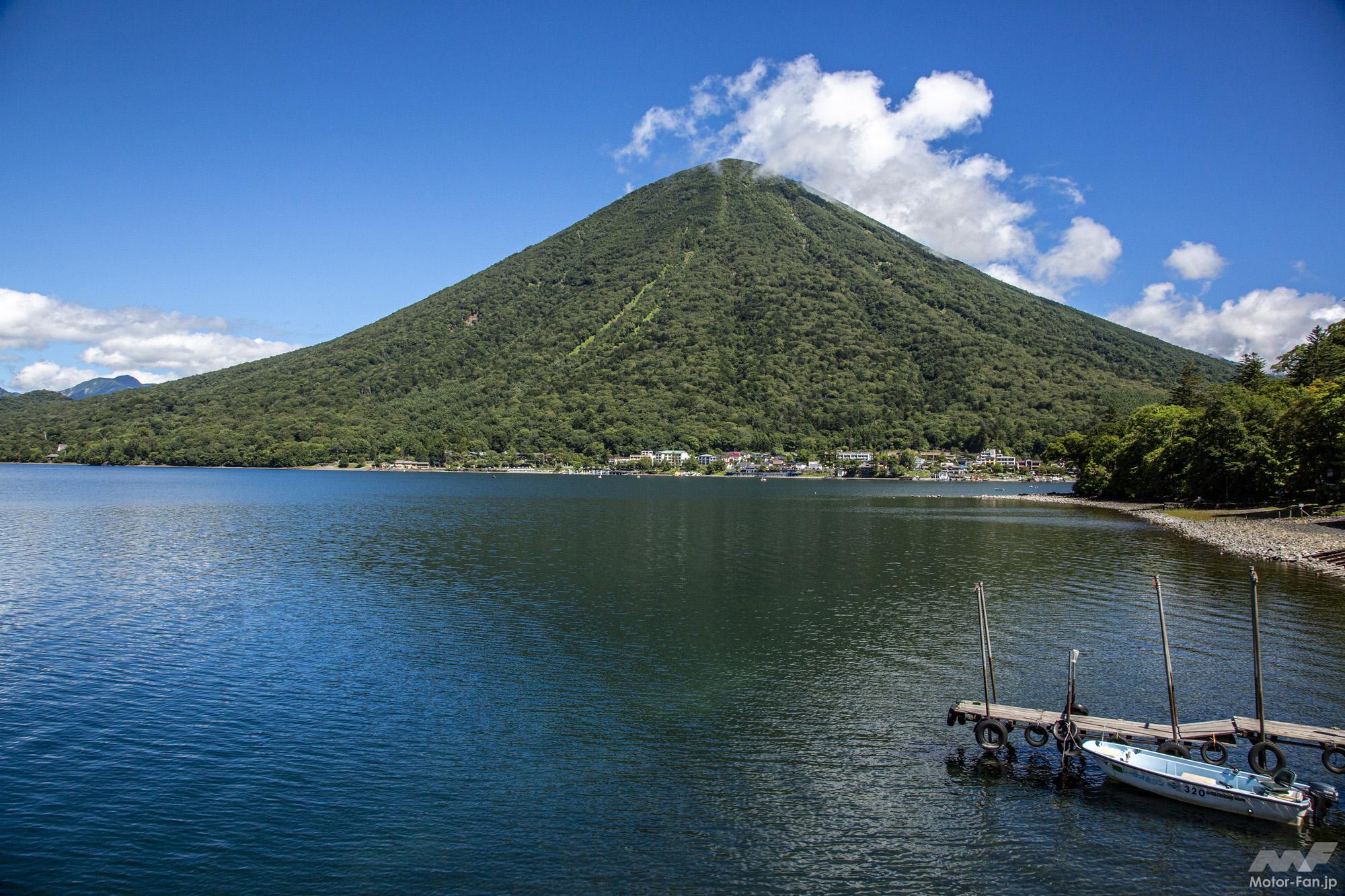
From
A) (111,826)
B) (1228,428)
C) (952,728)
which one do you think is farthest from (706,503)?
(111,826)

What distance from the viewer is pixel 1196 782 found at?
16.0 m

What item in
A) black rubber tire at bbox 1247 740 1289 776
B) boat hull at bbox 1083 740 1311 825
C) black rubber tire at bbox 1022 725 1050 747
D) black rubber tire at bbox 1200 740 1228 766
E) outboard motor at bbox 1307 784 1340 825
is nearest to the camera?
outboard motor at bbox 1307 784 1340 825

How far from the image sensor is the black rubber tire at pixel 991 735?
1825 centimetres

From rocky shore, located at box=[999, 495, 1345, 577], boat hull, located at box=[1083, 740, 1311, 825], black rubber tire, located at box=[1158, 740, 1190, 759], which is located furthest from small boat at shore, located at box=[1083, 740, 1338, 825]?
rocky shore, located at box=[999, 495, 1345, 577]

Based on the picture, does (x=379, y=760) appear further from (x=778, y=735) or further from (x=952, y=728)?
(x=952, y=728)

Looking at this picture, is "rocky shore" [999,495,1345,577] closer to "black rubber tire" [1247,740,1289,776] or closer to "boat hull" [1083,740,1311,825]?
"black rubber tire" [1247,740,1289,776]

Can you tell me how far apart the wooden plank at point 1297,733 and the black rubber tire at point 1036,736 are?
13.5 feet

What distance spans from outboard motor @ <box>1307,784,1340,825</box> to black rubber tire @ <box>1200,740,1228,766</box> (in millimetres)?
2189

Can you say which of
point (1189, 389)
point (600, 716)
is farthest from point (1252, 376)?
point (600, 716)

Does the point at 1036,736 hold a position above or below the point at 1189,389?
below

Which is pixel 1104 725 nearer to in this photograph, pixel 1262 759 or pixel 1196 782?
pixel 1196 782

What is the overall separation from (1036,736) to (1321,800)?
557cm

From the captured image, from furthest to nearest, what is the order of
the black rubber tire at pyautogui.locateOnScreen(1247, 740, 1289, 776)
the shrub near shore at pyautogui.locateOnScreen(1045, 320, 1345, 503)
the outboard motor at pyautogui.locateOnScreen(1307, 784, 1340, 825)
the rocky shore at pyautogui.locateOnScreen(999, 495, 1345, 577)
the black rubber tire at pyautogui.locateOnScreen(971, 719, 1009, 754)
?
the shrub near shore at pyautogui.locateOnScreen(1045, 320, 1345, 503) < the rocky shore at pyautogui.locateOnScreen(999, 495, 1345, 577) < the black rubber tire at pyautogui.locateOnScreen(971, 719, 1009, 754) < the black rubber tire at pyautogui.locateOnScreen(1247, 740, 1289, 776) < the outboard motor at pyautogui.locateOnScreen(1307, 784, 1340, 825)

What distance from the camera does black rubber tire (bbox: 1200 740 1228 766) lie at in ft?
57.4
